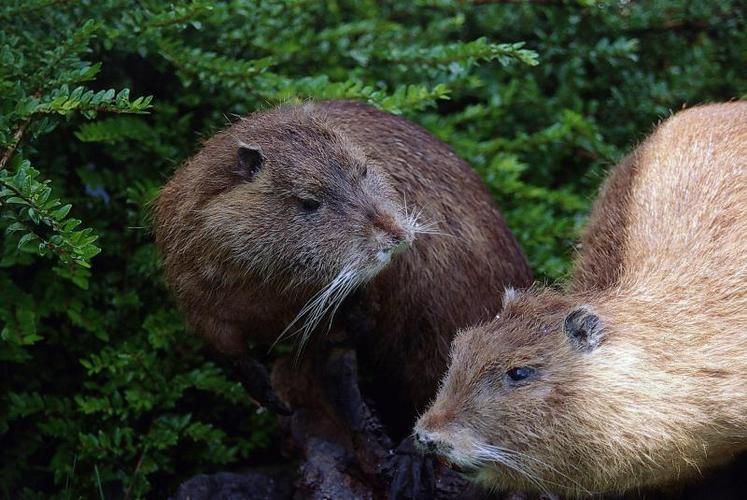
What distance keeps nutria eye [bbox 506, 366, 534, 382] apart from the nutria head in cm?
58

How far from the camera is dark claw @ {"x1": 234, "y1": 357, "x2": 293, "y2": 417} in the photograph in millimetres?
3455

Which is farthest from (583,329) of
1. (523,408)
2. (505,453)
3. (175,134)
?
(175,134)

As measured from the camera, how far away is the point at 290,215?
3.11 metres

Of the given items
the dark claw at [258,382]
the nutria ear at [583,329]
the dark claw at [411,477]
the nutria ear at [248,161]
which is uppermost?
the nutria ear at [248,161]

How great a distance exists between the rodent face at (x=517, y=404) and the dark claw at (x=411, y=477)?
48 centimetres

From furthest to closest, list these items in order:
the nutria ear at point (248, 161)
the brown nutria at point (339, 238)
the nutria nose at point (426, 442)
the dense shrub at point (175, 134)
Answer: the dense shrub at point (175, 134)
the nutria ear at point (248, 161)
the brown nutria at point (339, 238)
the nutria nose at point (426, 442)

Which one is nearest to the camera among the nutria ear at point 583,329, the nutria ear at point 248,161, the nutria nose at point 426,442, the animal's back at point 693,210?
the nutria nose at point 426,442

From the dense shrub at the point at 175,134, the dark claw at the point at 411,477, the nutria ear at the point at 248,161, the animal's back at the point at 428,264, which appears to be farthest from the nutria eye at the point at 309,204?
the dark claw at the point at 411,477

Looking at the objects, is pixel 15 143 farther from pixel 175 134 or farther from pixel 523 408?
pixel 523 408

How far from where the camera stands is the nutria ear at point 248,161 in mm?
3187

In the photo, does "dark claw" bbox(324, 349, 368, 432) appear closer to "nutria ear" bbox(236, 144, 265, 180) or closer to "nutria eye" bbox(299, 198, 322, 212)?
"nutria eye" bbox(299, 198, 322, 212)

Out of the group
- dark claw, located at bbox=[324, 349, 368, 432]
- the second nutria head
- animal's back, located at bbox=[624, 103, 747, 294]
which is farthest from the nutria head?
animal's back, located at bbox=[624, 103, 747, 294]

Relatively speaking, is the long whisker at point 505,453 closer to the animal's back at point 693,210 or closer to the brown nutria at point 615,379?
Answer: the brown nutria at point 615,379

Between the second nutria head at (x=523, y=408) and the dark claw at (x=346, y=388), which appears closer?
the second nutria head at (x=523, y=408)
